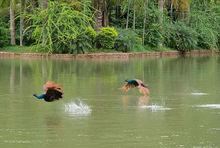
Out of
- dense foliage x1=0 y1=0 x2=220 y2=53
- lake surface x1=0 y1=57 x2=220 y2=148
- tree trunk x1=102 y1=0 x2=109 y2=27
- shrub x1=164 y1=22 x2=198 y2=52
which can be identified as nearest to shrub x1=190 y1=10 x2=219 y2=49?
dense foliage x1=0 y1=0 x2=220 y2=53

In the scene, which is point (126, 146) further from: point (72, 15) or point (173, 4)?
point (173, 4)

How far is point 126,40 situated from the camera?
3781cm

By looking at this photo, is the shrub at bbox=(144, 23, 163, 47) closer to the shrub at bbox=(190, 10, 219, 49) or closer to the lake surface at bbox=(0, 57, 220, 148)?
the shrub at bbox=(190, 10, 219, 49)

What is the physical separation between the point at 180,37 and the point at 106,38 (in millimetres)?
7160

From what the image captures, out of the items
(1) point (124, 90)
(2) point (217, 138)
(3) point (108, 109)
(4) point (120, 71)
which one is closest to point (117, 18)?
(4) point (120, 71)

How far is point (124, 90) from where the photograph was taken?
1923cm

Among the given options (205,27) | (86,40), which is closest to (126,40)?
(86,40)

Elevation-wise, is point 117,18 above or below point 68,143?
above

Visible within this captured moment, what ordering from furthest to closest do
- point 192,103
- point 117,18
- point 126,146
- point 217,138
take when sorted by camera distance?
point 117,18, point 192,103, point 217,138, point 126,146

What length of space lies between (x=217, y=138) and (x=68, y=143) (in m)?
2.55

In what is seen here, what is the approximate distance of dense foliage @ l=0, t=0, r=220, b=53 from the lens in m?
35.5

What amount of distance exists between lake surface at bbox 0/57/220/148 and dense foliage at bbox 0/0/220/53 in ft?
31.2

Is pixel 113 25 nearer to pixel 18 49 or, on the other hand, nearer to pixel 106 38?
pixel 106 38

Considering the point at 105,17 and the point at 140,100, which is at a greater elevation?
the point at 105,17
